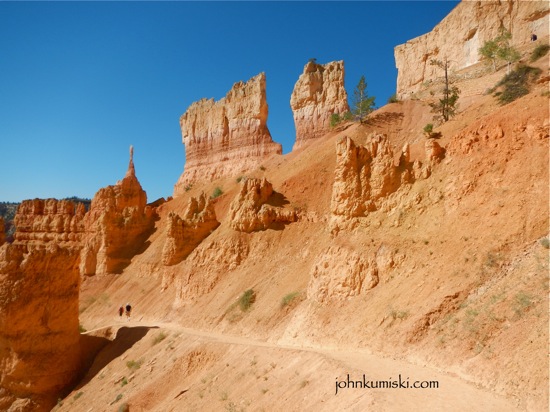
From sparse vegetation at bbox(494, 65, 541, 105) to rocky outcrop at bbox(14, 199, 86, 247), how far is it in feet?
130

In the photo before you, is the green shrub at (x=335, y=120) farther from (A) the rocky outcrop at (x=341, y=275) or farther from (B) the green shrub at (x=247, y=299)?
(A) the rocky outcrop at (x=341, y=275)

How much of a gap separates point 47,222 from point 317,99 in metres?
32.3

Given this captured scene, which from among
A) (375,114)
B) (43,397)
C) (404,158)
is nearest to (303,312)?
(404,158)

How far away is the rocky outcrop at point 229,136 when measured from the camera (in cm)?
5484

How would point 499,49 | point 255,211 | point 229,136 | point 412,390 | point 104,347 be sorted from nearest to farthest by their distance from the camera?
point 412,390 < point 104,347 < point 255,211 < point 499,49 < point 229,136

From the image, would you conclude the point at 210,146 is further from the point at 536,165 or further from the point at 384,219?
the point at 536,165

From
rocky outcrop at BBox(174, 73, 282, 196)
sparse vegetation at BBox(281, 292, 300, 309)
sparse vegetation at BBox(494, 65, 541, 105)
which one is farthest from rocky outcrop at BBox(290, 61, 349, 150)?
sparse vegetation at BBox(281, 292, 300, 309)

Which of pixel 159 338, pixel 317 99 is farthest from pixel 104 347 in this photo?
pixel 317 99

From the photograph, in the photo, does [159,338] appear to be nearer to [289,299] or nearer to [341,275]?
[289,299]

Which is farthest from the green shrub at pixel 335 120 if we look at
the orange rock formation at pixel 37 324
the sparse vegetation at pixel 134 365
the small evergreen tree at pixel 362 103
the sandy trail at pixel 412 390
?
the sandy trail at pixel 412 390

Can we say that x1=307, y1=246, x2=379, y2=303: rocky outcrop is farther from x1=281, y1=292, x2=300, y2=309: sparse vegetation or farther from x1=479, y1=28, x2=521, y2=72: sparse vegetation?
x1=479, y1=28, x2=521, y2=72: sparse vegetation

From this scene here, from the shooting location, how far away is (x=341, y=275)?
1892cm

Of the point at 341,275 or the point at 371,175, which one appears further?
the point at 371,175

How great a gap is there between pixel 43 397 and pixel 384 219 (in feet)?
64.6
